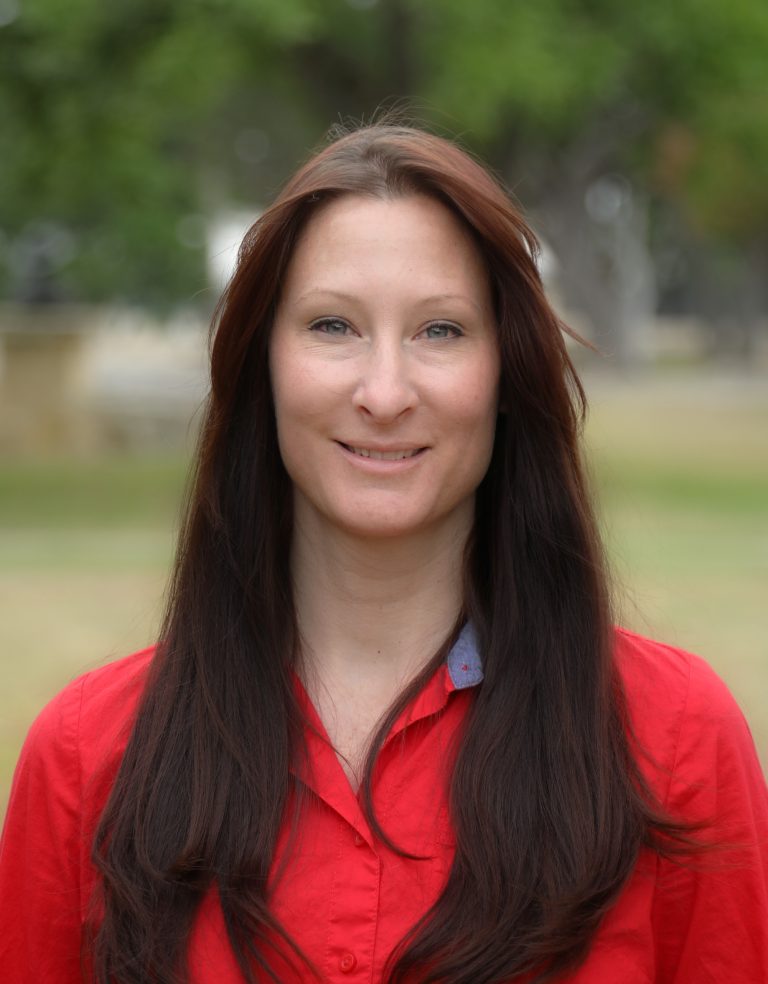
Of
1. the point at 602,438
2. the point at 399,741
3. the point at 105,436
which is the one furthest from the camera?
the point at 105,436

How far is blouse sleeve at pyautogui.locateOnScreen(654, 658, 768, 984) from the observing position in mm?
2178

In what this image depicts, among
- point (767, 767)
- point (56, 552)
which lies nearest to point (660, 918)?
point (767, 767)

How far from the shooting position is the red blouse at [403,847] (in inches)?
85.0

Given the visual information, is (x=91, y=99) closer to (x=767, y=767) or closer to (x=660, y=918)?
(x=767, y=767)

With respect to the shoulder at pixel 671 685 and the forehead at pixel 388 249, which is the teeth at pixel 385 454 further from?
the shoulder at pixel 671 685

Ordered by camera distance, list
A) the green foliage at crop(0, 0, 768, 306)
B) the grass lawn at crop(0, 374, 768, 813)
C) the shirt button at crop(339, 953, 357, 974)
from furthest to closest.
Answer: the green foliage at crop(0, 0, 768, 306) < the grass lawn at crop(0, 374, 768, 813) < the shirt button at crop(339, 953, 357, 974)

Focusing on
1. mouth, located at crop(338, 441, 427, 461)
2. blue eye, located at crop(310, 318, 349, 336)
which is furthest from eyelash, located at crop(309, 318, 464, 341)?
mouth, located at crop(338, 441, 427, 461)

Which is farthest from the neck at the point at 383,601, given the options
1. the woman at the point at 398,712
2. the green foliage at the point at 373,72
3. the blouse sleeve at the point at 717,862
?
the green foliage at the point at 373,72

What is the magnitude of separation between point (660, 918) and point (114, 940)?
717 millimetres

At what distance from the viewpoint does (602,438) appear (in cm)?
2242

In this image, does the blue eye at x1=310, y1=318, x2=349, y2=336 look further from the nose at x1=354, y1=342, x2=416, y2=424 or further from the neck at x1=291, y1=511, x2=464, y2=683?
the neck at x1=291, y1=511, x2=464, y2=683

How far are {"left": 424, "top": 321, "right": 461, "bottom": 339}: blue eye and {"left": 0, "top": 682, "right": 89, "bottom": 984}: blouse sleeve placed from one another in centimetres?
69

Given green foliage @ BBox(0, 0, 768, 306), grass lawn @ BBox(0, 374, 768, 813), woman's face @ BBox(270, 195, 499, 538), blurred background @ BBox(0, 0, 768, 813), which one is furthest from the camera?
green foliage @ BBox(0, 0, 768, 306)

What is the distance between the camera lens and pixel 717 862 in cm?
217
